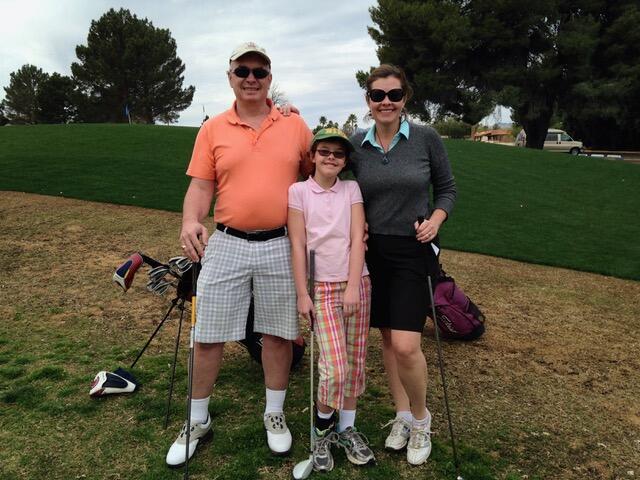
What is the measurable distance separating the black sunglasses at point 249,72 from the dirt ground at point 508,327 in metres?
2.72

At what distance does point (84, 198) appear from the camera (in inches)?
428

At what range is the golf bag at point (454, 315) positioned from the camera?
5.01 meters

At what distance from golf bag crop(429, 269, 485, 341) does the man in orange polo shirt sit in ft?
7.94

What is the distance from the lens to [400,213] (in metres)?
2.94

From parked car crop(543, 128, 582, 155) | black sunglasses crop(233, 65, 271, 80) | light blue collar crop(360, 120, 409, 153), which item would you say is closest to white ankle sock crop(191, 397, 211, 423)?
light blue collar crop(360, 120, 409, 153)

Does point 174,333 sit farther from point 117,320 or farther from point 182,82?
point 182,82

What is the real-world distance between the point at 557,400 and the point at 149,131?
69.4ft

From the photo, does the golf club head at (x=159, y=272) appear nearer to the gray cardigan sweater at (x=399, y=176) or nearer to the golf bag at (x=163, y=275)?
the golf bag at (x=163, y=275)

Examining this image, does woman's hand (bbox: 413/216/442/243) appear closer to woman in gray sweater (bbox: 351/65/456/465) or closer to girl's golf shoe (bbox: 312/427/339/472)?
woman in gray sweater (bbox: 351/65/456/465)

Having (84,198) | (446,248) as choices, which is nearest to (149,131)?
(84,198)

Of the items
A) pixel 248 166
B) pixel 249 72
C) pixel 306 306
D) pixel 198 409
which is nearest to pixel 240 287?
pixel 306 306

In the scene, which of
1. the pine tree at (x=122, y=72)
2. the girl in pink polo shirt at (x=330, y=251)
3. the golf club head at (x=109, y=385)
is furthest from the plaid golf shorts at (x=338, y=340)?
the pine tree at (x=122, y=72)

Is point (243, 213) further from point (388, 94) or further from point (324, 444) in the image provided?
point (324, 444)

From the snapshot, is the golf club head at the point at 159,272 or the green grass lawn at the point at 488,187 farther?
the green grass lawn at the point at 488,187
